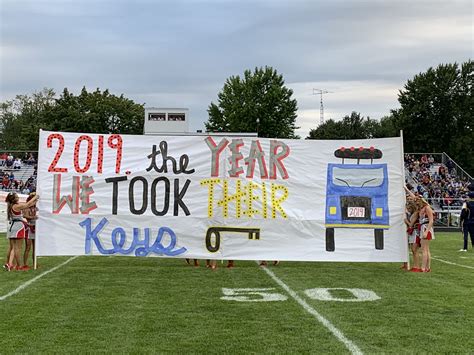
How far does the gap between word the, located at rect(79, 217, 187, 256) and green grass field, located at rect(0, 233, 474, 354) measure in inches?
17.8

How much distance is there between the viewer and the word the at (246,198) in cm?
1230

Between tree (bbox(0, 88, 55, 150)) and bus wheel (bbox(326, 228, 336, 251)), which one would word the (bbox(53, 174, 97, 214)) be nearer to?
bus wheel (bbox(326, 228, 336, 251))

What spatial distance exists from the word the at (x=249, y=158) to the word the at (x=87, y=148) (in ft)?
6.11

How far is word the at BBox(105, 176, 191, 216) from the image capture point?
1223 centimetres

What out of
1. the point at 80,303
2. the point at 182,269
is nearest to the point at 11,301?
the point at 80,303

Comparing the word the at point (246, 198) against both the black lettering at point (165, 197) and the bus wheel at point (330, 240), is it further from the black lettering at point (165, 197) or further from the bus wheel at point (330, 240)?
the bus wheel at point (330, 240)

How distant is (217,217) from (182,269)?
1408 mm

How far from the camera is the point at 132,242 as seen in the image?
1208 centimetres

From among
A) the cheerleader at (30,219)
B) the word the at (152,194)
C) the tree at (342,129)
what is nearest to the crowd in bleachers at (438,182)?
the word the at (152,194)

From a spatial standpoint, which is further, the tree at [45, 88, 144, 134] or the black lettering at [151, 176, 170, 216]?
the tree at [45, 88, 144, 134]

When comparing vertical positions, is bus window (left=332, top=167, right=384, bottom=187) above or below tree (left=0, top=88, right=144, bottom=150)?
below

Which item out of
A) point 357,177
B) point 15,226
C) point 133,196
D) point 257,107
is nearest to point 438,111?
point 257,107

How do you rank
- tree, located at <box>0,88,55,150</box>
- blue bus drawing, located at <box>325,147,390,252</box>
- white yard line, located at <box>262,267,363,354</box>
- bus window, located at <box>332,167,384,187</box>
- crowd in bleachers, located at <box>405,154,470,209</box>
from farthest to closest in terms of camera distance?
tree, located at <box>0,88,55,150</box>, crowd in bleachers, located at <box>405,154,470,209</box>, bus window, located at <box>332,167,384,187</box>, blue bus drawing, located at <box>325,147,390,252</box>, white yard line, located at <box>262,267,363,354</box>

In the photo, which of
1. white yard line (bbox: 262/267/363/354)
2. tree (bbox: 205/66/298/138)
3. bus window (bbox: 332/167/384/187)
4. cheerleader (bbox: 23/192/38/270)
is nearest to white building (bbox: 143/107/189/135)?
tree (bbox: 205/66/298/138)
